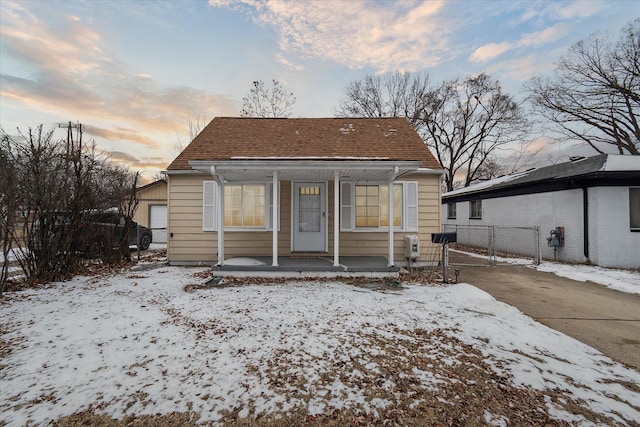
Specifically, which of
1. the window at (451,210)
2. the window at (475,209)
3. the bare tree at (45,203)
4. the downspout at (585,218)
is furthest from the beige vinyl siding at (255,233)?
the window at (451,210)

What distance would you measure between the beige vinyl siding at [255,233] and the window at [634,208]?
18.1ft

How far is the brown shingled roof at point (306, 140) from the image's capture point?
8062mm

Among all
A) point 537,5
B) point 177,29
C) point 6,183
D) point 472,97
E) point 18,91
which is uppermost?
point 472,97

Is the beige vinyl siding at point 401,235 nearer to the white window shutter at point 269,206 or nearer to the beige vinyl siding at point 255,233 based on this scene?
the beige vinyl siding at point 255,233

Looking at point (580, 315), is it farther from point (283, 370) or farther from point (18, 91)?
point (18, 91)

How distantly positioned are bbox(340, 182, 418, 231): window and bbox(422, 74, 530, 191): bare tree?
15026 mm

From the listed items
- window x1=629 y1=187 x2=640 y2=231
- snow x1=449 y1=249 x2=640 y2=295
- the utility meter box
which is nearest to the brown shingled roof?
snow x1=449 y1=249 x2=640 y2=295

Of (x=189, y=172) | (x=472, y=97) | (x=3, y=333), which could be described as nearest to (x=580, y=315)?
(x=3, y=333)

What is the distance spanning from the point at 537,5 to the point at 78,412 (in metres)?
14.4

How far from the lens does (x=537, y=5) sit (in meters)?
9.44

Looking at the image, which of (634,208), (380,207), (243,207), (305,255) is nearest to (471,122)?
(634,208)

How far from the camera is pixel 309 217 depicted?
813 cm

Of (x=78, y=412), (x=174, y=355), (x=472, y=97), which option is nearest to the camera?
(x=78, y=412)

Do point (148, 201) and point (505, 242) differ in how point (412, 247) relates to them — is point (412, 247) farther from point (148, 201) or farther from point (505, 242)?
point (148, 201)
